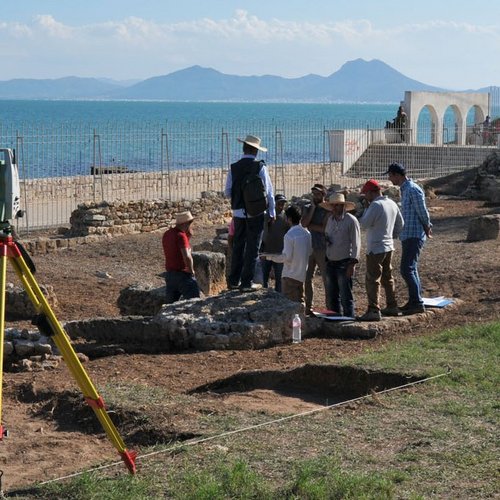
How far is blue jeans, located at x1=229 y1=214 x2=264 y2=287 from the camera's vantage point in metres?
12.7

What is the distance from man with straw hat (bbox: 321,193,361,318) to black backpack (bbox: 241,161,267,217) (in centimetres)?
89

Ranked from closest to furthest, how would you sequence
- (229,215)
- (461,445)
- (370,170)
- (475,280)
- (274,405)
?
(461,445)
(274,405)
(475,280)
(229,215)
(370,170)

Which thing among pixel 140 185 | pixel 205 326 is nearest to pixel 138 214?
pixel 140 185

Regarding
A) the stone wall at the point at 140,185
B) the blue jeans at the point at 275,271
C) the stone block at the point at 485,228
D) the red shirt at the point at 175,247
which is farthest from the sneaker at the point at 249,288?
the stone wall at the point at 140,185

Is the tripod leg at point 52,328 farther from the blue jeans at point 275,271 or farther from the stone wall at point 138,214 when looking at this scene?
the stone wall at point 138,214

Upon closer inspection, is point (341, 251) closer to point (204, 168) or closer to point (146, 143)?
point (204, 168)

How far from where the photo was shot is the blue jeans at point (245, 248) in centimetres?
1272

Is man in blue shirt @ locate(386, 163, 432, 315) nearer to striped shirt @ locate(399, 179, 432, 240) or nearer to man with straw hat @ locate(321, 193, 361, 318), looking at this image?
striped shirt @ locate(399, 179, 432, 240)

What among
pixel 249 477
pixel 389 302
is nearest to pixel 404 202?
pixel 389 302

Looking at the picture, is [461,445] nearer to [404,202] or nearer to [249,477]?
[249,477]

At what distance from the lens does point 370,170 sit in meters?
39.8

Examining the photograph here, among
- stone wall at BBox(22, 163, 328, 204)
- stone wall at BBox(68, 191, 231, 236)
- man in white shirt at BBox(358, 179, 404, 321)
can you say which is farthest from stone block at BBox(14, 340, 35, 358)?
stone wall at BBox(22, 163, 328, 204)

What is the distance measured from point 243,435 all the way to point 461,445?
5.00 feet

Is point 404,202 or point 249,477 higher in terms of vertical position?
point 404,202
